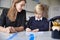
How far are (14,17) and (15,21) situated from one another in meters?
0.04

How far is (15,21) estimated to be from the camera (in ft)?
4.90

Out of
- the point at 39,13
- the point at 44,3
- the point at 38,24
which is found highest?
the point at 44,3

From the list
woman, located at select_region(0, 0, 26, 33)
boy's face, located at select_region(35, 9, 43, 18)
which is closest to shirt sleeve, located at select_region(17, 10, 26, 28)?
woman, located at select_region(0, 0, 26, 33)

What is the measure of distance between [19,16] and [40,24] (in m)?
0.23

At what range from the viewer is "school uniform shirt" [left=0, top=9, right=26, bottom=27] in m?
1.47

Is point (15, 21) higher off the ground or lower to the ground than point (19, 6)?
lower

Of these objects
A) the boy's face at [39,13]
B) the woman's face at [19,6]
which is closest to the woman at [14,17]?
the woman's face at [19,6]

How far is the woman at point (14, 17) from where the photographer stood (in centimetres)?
146

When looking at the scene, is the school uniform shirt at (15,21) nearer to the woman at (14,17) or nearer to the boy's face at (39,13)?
the woman at (14,17)

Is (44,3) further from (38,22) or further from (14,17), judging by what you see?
(14,17)

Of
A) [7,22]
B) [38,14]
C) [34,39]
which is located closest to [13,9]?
[7,22]

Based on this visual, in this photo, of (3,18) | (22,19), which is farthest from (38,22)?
(3,18)

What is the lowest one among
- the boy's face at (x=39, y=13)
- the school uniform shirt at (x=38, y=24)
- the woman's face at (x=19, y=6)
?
the school uniform shirt at (x=38, y=24)

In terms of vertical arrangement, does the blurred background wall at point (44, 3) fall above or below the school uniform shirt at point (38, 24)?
above
